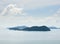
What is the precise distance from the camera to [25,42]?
1494 cm

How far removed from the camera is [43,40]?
14547 mm

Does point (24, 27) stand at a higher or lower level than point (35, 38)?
lower

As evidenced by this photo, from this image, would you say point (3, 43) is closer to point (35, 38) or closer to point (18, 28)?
point (35, 38)

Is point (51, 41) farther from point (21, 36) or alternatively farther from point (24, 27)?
point (24, 27)

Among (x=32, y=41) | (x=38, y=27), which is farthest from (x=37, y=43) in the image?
(x=38, y=27)

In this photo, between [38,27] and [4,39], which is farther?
[4,39]

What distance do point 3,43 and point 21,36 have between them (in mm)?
1582

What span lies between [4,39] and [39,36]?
10.5 feet

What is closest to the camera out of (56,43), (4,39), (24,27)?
(24,27)

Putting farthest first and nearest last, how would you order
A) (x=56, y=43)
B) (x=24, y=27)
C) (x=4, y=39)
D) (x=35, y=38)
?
1. (x=35, y=38)
2. (x=56, y=43)
3. (x=4, y=39)
4. (x=24, y=27)

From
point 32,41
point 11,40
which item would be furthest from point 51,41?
point 11,40

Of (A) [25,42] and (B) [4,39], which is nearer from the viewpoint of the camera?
(B) [4,39]

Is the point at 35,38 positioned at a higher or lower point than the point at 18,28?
higher

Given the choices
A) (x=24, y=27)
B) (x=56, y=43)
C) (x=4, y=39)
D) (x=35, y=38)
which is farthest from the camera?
(x=35, y=38)
